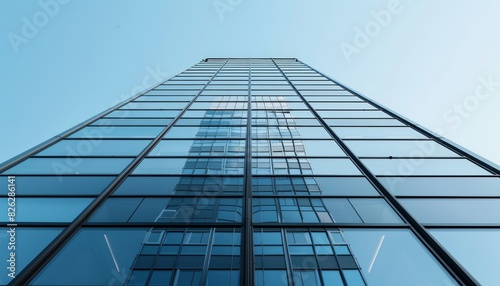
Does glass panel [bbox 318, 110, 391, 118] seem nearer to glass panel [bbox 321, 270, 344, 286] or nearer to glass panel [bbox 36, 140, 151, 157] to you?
glass panel [bbox 36, 140, 151, 157]

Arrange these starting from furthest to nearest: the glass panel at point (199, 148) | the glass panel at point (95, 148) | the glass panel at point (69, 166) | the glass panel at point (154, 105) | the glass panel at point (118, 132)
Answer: the glass panel at point (154, 105)
the glass panel at point (118, 132)
the glass panel at point (199, 148)
the glass panel at point (95, 148)
the glass panel at point (69, 166)

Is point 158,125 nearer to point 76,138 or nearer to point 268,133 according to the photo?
point 76,138

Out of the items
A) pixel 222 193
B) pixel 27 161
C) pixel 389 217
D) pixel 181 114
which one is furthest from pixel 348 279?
pixel 181 114

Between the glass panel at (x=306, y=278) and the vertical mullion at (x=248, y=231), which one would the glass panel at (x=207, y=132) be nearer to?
Answer: the vertical mullion at (x=248, y=231)

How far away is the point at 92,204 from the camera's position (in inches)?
234

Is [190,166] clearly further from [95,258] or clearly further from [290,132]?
[290,132]

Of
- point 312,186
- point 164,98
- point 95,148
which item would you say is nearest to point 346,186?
point 312,186

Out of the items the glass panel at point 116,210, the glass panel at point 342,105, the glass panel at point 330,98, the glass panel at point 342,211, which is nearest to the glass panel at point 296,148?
the glass panel at point 342,211

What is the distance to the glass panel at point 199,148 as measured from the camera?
8.50 metres

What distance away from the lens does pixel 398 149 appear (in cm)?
869

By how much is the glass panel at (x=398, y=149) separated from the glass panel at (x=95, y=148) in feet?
19.0

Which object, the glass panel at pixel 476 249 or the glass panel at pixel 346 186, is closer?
the glass panel at pixel 476 249

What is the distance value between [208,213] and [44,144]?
5465 mm

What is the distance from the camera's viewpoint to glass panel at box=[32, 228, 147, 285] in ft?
14.2
